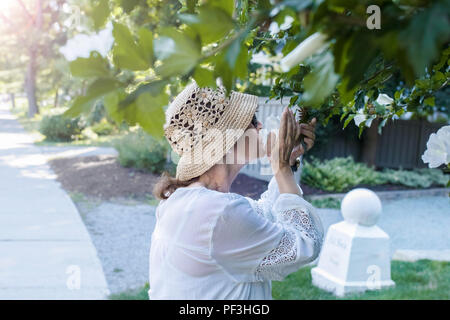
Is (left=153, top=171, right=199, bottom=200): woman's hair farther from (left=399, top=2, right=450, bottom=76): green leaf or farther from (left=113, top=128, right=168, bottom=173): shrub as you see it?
(left=113, top=128, right=168, bottom=173): shrub

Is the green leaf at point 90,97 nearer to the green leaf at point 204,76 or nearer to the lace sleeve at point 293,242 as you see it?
the green leaf at point 204,76

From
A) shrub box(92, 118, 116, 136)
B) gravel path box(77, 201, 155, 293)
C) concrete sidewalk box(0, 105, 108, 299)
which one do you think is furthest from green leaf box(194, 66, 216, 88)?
shrub box(92, 118, 116, 136)

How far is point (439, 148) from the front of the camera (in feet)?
4.22

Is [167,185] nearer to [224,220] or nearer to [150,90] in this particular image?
[224,220]

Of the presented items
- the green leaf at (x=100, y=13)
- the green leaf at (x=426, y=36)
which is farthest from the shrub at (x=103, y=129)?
the green leaf at (x=426, y=36)

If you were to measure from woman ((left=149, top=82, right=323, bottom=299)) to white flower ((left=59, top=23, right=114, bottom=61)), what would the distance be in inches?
31.3

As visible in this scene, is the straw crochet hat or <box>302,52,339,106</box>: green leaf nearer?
<box>302,52,339,106</box>: green leaf

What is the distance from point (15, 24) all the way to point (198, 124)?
97.3 ft

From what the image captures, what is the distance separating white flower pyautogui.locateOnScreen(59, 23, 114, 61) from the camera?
2.10 ft

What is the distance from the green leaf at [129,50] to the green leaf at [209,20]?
0.07m

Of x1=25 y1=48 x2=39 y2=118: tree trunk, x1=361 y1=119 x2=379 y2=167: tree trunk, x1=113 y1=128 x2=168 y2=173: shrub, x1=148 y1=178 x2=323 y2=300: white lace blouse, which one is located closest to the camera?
x1=148 y1=178 x2=323 y2=300: white lace blouse

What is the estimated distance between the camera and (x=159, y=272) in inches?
59.7

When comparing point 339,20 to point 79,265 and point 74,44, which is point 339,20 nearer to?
point 74,44
